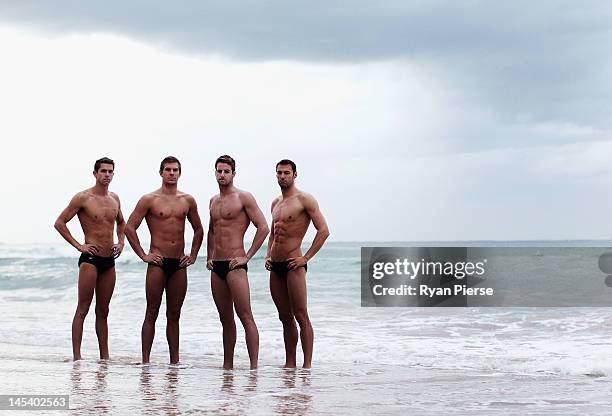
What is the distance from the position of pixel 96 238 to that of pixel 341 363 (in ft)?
10.2

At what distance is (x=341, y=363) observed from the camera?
33.6ft

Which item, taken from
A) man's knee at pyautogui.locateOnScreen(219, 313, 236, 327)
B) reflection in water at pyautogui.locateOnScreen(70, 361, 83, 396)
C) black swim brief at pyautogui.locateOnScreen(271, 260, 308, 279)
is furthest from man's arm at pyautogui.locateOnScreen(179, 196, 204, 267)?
reflection in water at pyautogui.locateOnScreen(70, 361, 83, 396)

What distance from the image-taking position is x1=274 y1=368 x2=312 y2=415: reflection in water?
21.0 feet

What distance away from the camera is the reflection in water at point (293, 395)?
251 inches

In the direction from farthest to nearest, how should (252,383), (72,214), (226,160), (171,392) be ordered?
(72,214)
(226,160)
(252,383)
(171,392)

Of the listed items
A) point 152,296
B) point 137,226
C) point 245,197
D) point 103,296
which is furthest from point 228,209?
point 103,296

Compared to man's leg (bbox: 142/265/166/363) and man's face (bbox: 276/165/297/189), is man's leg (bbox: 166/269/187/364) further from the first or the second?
man's face (bbox: 276/165/297/189)

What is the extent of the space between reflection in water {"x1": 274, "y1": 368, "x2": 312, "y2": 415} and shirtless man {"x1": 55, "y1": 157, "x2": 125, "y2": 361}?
2.07 m

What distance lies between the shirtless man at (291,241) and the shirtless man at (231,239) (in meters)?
0.25

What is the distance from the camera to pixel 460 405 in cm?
686

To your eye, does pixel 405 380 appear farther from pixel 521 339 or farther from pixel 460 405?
pixel 521 339

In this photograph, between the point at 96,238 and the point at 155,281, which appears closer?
the point at 155,281

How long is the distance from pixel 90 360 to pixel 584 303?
1504 centimetres

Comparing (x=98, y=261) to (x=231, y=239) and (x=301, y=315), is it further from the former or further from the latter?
(x=301, y=315)
